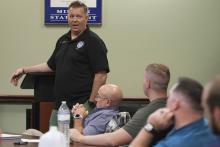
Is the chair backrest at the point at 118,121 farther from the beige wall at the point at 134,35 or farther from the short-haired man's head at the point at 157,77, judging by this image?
the beige wall at the point at 134,35

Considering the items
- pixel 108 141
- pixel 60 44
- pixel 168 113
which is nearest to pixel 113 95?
pixel 108 141

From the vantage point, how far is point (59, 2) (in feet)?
16.8

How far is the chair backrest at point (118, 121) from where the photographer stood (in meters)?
3.05

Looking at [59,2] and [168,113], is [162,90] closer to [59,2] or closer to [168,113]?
[168,113]

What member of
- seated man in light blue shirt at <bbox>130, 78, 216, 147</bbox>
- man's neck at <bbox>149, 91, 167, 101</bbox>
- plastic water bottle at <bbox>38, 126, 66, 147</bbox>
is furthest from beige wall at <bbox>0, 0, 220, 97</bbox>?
seated man in light blue shirt at <bbox>130, 78, 216, 147</bbox>

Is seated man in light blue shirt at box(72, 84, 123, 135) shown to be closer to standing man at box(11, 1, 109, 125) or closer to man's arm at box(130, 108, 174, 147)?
standing man at box(11, 1, 109, 125)

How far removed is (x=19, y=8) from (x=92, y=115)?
230cm

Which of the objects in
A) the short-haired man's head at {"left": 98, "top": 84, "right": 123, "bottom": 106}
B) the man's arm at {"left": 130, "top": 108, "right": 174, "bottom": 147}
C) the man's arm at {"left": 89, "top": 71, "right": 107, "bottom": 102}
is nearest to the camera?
the man's arm at {"left": 130, "top": 108, "right": 174, "bottom": 147}

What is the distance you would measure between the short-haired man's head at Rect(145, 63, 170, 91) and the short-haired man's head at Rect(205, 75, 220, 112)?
3.29 ft

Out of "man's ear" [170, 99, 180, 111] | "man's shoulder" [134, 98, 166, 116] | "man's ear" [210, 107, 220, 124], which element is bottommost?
"man's shoulder" [134, 98, 166, 116]

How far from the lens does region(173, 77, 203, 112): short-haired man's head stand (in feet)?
6.01

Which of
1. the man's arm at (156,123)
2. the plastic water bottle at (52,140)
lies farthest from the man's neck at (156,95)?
the plastic water bottle at (52,140)

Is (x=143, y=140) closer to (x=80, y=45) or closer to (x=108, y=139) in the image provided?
(x=108, y=139)

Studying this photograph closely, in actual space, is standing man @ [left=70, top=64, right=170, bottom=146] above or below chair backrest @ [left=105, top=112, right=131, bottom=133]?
A: above
